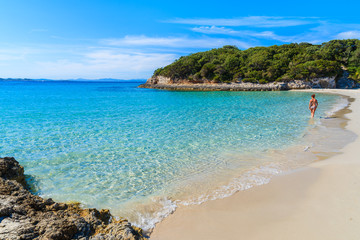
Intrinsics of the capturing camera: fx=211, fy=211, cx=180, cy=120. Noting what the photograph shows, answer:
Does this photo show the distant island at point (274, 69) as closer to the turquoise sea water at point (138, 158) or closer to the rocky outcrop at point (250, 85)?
the rocky outcrop at point (250, 85)

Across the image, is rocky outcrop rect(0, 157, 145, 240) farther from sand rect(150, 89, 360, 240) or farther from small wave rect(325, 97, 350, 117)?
small wave rect(325, 97, 350, 117)

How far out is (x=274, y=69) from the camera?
57.5 meters

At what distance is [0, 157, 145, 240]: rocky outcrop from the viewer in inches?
108

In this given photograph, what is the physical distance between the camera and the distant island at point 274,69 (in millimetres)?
52406

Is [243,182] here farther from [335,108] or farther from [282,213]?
[335,108]

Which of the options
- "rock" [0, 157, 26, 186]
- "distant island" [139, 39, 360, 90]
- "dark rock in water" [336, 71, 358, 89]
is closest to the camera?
"rock" [0, 157, 26, 186]

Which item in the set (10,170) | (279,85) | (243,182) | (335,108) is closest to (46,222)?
(10,170)

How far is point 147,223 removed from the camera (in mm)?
4152

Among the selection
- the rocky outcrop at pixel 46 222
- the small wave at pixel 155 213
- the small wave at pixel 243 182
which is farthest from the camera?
the small wave at pixel 243 182

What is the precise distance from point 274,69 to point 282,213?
198 ft

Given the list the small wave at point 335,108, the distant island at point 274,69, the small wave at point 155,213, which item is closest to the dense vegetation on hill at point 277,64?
the distant island at point 274,69

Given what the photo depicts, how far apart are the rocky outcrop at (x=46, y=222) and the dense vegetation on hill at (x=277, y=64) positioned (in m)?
59.6

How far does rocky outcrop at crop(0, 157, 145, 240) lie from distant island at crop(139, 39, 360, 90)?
55.4m

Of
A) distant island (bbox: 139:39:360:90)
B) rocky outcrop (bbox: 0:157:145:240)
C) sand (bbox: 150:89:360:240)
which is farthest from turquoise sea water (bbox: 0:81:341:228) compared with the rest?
distant island (bbox: 139:39:360:90)
